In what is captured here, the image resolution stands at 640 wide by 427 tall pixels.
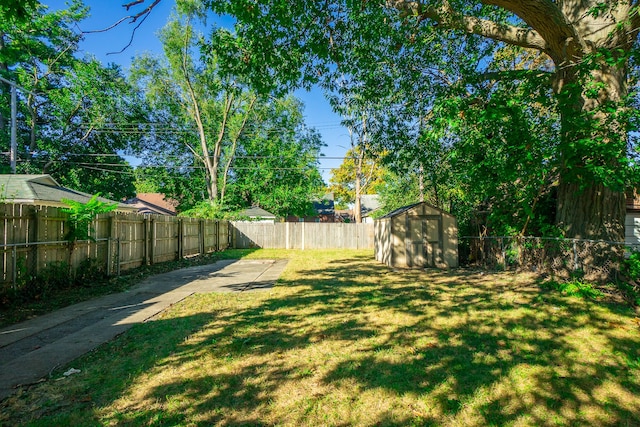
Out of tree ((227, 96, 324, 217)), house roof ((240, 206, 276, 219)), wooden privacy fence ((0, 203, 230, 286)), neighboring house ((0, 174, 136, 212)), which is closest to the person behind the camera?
wooden privacy fence ((0, 203, 230, 286))

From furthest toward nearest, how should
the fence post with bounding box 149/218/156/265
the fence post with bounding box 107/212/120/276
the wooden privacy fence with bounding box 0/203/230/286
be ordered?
the fence post with bounding box 149/218/156/265 → the fence post with bounding box 107/212/120/276 → the wooden privacy fence with bounding box 0/203/230/286

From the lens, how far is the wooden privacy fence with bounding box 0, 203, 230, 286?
218 inches

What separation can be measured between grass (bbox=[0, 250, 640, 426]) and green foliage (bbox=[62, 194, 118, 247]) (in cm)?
342

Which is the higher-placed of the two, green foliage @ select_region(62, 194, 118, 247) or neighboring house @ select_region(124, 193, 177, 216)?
neighboring house @ select_region(124, 193, 177, 216)

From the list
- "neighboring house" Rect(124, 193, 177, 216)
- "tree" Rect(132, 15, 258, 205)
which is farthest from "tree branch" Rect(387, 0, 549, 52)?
"neighboring house" Rect(124, 193, 177, 216)

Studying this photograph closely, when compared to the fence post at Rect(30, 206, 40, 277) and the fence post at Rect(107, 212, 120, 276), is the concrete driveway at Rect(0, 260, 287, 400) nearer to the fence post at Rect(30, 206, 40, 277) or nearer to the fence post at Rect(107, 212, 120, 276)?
the fence post at Rect(107, 212, 120, 276)

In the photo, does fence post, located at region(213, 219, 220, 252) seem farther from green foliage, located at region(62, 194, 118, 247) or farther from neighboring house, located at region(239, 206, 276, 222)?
green foliage, located at region(62, 194, 118, 247)

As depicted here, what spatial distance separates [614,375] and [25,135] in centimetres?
3042

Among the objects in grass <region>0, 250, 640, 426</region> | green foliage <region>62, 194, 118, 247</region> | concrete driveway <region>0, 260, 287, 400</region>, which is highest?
green foliage <region>62, 194, 118, 247</region>

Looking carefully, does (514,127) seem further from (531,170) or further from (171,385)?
(171,385)

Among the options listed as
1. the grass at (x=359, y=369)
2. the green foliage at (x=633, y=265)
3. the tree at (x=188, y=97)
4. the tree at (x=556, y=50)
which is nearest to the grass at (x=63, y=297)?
the grass at (x=359, y=369)

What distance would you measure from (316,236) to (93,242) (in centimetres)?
1394

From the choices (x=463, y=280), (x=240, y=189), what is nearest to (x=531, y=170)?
(x=463, y=280)

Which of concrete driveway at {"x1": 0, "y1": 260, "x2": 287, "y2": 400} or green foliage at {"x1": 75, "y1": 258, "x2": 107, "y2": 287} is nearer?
concrete driveway at {"x1": 0, "y1": 260, "x2": 287, "y2": 400}
